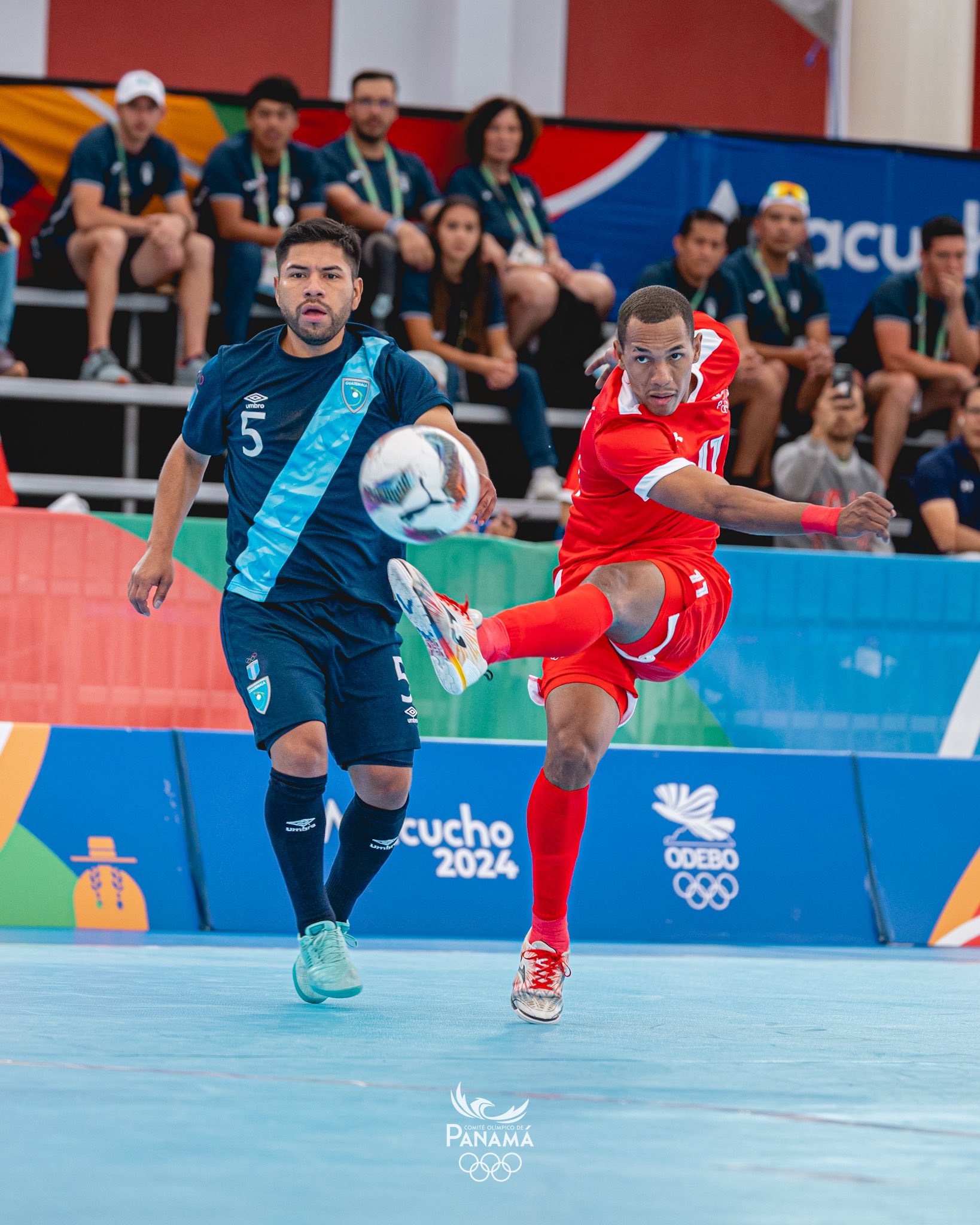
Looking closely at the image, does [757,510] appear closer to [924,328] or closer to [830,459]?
[830,459]

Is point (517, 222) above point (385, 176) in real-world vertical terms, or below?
below

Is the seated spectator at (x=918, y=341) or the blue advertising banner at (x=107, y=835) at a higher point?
the seated spectator at (x=918, y=341)

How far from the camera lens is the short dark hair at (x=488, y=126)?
10.8 m

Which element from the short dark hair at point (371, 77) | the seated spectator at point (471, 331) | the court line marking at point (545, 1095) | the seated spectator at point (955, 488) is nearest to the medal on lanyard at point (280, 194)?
the short dark hair at point (371, 77)

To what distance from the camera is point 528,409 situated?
10.2m

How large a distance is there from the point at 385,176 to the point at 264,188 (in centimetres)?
81

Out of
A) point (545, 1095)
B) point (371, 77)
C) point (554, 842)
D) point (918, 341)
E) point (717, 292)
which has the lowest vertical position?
point (545, 1095)

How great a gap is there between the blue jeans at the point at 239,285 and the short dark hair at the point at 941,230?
4.32m

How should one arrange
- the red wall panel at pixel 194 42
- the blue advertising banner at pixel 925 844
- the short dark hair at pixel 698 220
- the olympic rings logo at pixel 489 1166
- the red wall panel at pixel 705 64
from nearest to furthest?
the olympic rings logo at pixel 489 1166 < the blue advertising banner at pixel 925 844 < the short dark hair at pixel 698 220 < the red wall panel at pixel 194 42 < the red wall panel at pixel 705 64

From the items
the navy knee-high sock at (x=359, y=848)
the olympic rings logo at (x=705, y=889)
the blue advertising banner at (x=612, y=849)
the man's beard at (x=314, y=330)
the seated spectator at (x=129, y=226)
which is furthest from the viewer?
the seated spectator at (x=129, y=226)

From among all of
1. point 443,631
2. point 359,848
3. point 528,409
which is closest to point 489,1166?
point 443,631

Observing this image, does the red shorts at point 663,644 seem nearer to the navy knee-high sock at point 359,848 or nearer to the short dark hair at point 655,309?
the navy knee-high sock at point 359,848

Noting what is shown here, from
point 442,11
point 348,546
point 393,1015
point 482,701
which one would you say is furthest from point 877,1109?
Result: point 442,11

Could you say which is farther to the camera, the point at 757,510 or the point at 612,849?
the point at 612,849
